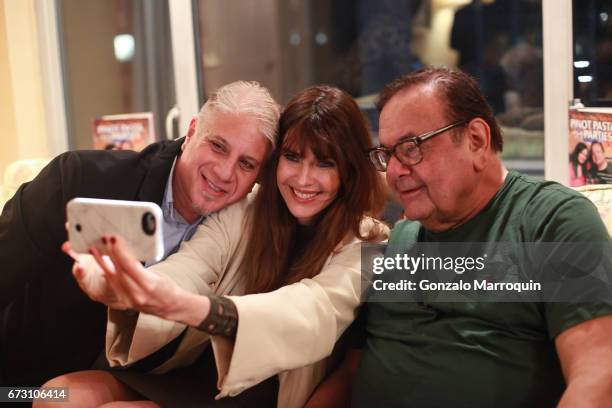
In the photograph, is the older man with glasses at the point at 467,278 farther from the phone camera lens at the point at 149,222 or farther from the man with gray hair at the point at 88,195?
the phone camera lens at the point at 149,222

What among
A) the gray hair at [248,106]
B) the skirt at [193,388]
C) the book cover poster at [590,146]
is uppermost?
the gray hair at [248,106]

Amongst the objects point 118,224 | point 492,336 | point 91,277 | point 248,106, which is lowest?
point 492,336

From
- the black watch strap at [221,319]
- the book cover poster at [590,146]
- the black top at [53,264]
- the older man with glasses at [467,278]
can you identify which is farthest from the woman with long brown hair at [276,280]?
the book cover poster at [590,146]

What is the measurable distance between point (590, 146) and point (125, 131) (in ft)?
7.83

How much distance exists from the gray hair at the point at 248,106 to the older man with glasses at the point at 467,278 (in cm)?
29

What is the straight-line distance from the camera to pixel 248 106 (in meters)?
1.70

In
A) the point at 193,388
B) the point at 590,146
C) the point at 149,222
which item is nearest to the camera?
the point at 149,222

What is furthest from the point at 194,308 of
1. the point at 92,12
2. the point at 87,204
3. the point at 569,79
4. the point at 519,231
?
the point at 92,12

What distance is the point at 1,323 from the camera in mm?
1845

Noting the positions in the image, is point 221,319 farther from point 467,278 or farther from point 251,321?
point 467,278

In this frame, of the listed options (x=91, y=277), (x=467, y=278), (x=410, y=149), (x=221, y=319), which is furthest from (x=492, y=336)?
(x=91, y=277)

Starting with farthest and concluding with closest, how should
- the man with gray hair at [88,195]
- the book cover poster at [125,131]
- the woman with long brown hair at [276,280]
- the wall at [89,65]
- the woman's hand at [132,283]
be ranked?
the wall at [89,65], the book cover poster at [125,131], the man with gray hair at [88,195], the woman with long brown hair at [276,280], the woman's hand at [132,283]

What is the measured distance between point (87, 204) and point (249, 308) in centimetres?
40

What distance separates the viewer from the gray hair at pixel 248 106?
5.54 ft
